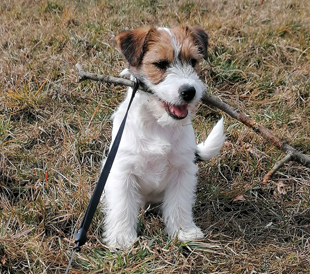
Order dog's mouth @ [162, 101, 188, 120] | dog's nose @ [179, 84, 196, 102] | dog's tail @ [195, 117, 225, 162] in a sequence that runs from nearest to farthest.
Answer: dog's nose @ [179, 84, 196, 102] < dog's mouth @ [162, 101, 188, 120] < dog's tail @ [195, 117, 225, 162]

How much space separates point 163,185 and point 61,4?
4.84 meters

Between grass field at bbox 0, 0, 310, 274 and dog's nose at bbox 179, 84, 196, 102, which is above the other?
dog's nose at bbox 179, 84, 196, 102

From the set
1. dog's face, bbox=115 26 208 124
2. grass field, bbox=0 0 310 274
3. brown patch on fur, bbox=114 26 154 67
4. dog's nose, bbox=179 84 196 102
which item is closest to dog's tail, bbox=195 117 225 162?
grass field, bbox=0 0 310 274

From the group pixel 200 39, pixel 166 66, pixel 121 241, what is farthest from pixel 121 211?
pixel 200 39

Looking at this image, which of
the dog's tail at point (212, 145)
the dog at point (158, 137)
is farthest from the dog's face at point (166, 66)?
the dog's tail at point (212, 145)

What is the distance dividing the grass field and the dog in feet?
0.62

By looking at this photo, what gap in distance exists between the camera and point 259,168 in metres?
4.18

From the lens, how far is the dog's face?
9.67 ft

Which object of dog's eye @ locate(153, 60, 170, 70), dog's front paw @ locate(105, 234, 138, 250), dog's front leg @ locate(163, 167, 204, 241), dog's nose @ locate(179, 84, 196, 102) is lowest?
dog's front paw @ locate(105, 234, 138, 250)

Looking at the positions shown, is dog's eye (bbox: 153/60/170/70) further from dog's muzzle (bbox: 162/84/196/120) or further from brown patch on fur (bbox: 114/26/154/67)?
dog's muzzle (bbox: 162/84/196/120)

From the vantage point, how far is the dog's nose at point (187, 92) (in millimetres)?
2902

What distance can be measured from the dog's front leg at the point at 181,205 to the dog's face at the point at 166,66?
0.58 meters

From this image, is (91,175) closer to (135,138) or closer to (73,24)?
(135,138)

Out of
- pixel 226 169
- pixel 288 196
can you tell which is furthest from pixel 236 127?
pixel 288 196
